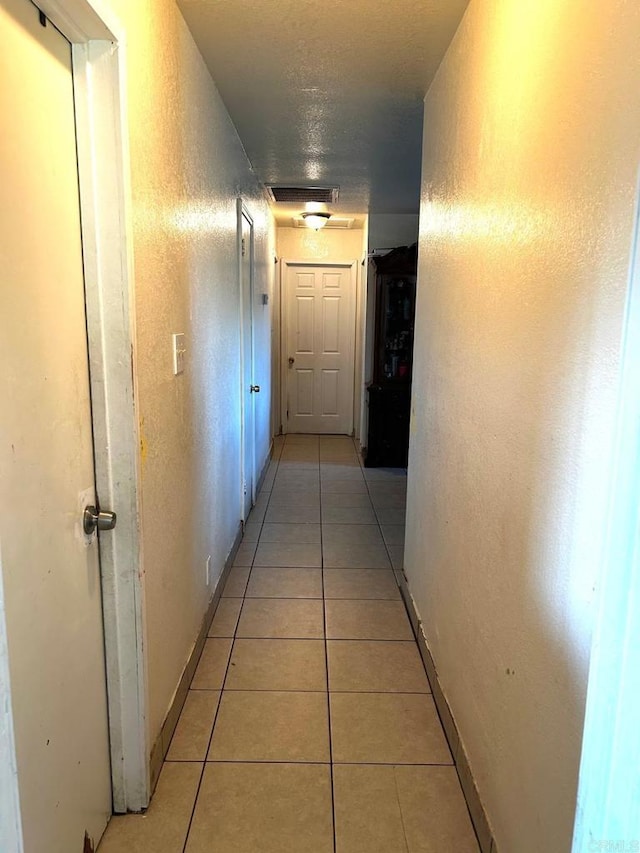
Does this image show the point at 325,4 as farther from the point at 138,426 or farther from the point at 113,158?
the point at 138,426

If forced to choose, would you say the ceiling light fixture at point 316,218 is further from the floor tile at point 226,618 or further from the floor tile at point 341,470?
the floor tile at point 226,618

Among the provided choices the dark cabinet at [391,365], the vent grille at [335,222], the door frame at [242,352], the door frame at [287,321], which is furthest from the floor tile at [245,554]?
the vent grille at [335,222]

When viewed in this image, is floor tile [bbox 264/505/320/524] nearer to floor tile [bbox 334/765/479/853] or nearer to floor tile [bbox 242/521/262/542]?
floor tile [bbox 242/521/262/542]

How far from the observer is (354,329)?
21.3 ft

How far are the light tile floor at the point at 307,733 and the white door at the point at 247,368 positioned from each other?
2.16 ft

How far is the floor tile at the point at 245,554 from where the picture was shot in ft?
10.3

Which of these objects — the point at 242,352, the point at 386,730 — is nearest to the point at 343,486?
the point at 242,352

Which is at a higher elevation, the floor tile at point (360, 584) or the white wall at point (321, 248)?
the white wall at point (321, 248)

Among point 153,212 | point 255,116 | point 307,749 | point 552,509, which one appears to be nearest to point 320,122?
point 255,116

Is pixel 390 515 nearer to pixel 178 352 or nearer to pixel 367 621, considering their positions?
pixel 367 621

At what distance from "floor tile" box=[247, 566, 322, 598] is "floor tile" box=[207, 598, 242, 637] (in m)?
0.11

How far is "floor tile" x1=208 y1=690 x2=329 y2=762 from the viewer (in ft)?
5.82

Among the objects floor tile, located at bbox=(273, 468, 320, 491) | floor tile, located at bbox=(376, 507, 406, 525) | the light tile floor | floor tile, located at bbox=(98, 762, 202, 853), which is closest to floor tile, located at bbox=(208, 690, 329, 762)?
the light tile floor

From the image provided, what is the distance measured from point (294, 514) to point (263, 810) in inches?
95.7
